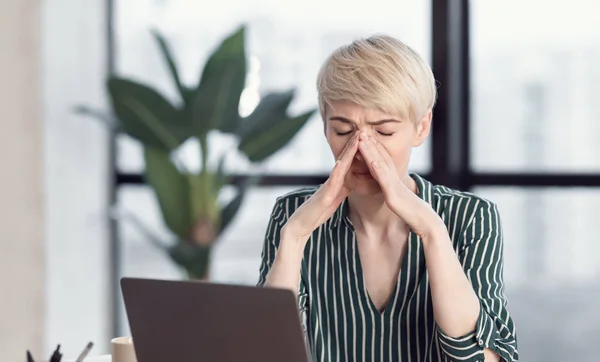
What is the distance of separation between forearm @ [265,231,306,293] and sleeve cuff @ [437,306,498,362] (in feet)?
0.96

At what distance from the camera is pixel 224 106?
3.33m

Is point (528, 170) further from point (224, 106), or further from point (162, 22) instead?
point (162, 22)

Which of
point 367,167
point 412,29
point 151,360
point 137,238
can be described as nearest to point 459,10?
point 412,29

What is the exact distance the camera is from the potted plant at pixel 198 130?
334cm

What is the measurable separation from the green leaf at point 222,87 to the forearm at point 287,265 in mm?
1609

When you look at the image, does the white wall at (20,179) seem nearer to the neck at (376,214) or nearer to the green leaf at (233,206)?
the green leaf at (233,206)

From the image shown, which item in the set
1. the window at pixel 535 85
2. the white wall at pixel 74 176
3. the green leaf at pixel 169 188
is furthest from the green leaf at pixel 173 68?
the window at pixel 535 85

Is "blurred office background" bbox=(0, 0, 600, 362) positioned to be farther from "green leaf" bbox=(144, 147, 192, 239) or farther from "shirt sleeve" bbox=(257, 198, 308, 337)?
"shirt sleeve" bbox=(257, 198, 308, 337)

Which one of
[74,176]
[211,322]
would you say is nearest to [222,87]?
[74,176]

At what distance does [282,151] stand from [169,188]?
441 millimetres

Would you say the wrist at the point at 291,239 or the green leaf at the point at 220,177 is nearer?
the wrist at the point at 291,239

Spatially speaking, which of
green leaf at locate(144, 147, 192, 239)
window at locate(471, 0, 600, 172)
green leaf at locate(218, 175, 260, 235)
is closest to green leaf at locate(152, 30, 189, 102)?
green leaf at locate(144, 147, 192, 239)

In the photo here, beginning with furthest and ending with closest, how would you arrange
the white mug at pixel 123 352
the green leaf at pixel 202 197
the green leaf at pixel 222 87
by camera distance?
the green leaf at pixel 202 197
the green leaf at pixel 222 87
the white mug at pixel 123 352

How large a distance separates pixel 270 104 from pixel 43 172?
0.92m
